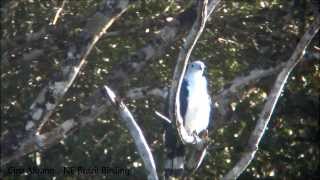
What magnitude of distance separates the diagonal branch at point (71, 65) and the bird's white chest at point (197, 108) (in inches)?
44.9

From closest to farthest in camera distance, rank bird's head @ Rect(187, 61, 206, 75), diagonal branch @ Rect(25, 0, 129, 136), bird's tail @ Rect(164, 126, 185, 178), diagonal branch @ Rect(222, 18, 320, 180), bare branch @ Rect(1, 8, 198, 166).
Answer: diagonal branch @ Rect(222, 18, 320, 180) < bird's tail @ Rect(164, 126, 185, 178) < bare branch @ Rect(1, 8, 198, 166) < diagonal branch @ Rect(25, 0, 129, 136) < bird's head @ Rect(187, 61, 206, 75)

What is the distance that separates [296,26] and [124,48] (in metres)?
1.80

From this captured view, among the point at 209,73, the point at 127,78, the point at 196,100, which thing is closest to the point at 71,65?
the point at 127,78

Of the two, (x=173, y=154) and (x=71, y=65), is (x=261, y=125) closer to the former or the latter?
(x=173, y=154)

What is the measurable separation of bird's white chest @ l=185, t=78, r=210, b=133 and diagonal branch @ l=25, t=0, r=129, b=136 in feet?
3.74

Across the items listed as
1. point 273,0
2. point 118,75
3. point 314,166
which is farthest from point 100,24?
point 314,166

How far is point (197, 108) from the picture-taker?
7.60 metres

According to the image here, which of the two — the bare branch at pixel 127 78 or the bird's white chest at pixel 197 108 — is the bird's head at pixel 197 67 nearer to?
the bird's white chest at pixel 197 108

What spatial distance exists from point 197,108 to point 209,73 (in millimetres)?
576

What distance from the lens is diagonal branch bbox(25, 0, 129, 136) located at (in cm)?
684

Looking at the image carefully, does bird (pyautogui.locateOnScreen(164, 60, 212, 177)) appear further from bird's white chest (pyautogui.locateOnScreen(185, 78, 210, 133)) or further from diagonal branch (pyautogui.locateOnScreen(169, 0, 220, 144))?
diagonal branch (pyautogui.locateOnScreen(169, 0, 220, 144))

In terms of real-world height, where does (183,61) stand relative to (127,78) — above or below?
above


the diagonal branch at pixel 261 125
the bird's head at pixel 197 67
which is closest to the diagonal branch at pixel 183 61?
the diagonal branch at pixel 261 125

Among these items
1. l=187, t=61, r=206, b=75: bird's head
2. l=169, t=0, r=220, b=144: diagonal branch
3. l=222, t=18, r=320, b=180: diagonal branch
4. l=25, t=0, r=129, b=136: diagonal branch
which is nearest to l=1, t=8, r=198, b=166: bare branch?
l=25, t=0, r=129, b=136: diagonal branch
